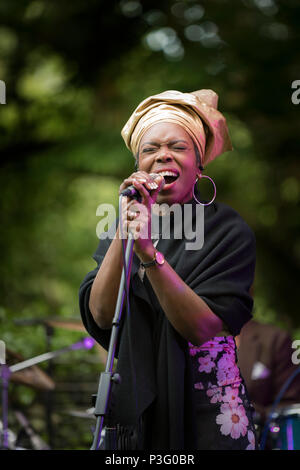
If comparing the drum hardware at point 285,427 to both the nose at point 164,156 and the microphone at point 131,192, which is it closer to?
the nose at point 164,156

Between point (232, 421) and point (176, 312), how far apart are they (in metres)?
0.41

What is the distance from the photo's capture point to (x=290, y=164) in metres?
8.29

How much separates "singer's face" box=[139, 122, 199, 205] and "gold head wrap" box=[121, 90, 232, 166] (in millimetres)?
41

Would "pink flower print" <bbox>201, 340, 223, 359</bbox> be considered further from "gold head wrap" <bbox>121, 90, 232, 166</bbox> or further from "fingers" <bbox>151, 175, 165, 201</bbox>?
"gold head wrap" <bbox>121, 90, 232, 166</bbox>

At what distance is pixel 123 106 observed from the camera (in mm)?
8047

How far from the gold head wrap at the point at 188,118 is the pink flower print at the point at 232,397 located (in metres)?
0.83

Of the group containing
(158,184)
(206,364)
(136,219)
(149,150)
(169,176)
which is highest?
(149,150)

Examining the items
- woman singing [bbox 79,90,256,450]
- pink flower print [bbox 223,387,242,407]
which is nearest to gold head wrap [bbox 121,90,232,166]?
woman singing [bbox 79,90,256,450]

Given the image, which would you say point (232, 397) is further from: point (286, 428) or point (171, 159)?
point (286, 428)

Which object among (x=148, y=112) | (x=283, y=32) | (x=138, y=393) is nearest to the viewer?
(x=138, y=393)

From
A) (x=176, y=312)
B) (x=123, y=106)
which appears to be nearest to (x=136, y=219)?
(x=176, y=312)
